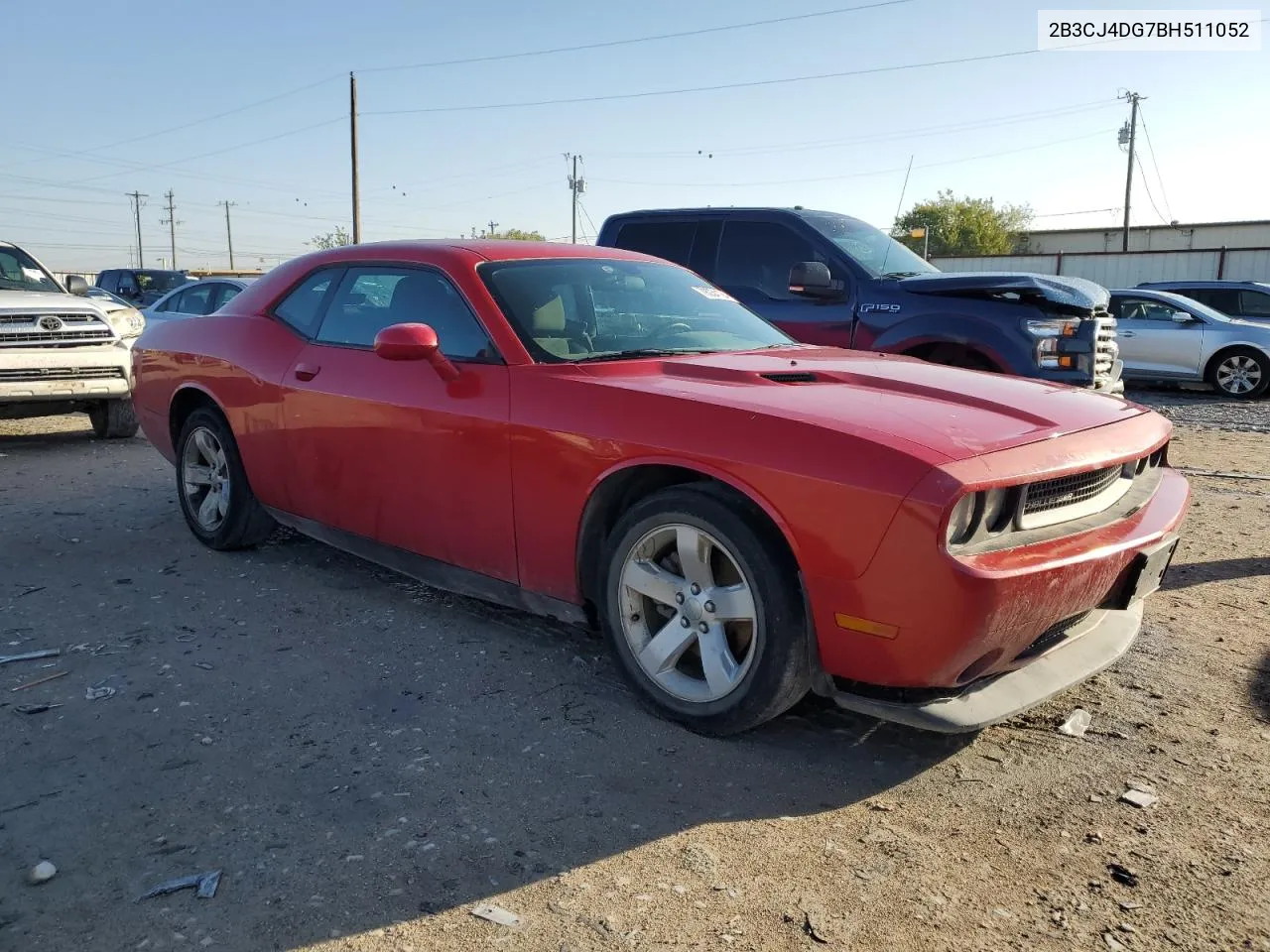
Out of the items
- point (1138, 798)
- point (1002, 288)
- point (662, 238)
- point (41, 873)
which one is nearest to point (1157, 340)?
point (1002, 288)

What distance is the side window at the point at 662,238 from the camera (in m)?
8.00

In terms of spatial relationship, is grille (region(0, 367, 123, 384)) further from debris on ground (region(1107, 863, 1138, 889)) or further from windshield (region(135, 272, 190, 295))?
windshield (region(135, 272, 190, 295))

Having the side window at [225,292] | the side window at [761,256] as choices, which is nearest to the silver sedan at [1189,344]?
the side window at [761,256]

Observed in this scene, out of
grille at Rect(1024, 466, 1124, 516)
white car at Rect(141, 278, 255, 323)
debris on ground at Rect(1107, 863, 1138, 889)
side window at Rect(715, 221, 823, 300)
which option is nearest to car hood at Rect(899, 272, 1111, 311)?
side window at Rect(715, 221, 823, 300)

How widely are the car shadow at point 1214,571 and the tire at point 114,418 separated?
8420mm

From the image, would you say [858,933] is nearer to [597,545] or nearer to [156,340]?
[597,545]

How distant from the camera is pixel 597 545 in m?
3.41

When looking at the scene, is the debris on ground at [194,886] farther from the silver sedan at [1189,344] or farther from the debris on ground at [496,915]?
the silver sedan at [1189,344]

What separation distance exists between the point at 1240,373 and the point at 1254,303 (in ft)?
6.28

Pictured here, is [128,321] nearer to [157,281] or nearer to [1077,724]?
[1077,724]

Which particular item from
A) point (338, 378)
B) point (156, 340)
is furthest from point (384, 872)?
point (156, 340)

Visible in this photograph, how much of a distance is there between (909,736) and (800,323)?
463 centimetres

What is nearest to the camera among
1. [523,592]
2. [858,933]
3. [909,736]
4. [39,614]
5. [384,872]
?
[858,933]

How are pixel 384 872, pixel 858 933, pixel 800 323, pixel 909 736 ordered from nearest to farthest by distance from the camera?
pixel 858 933 → pixel 384 872 → pixel 909 736 → pixel 800 323
